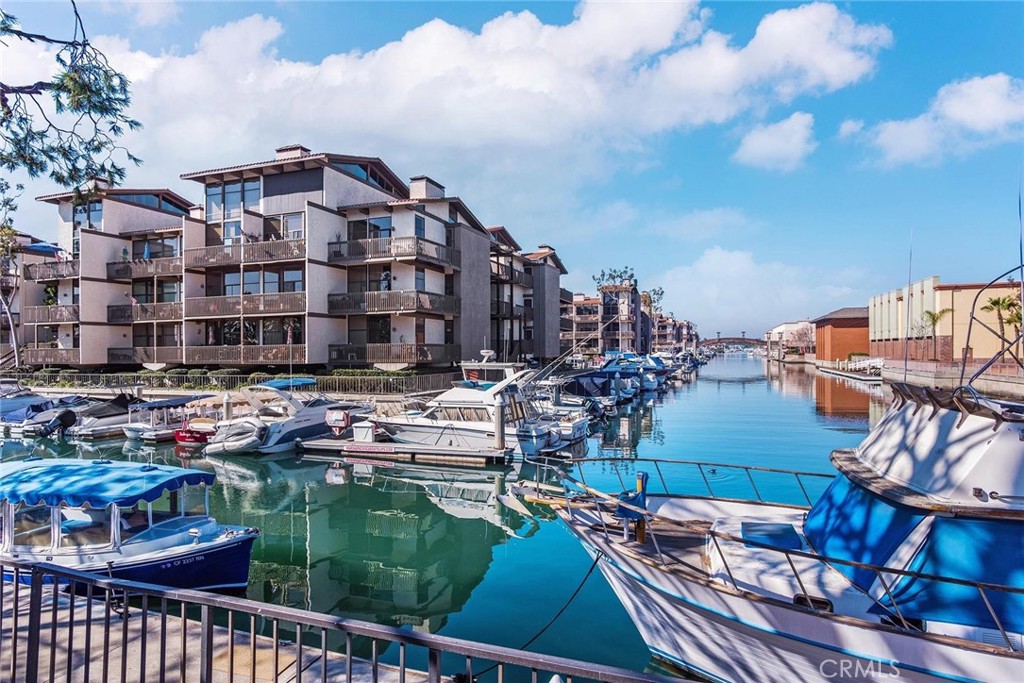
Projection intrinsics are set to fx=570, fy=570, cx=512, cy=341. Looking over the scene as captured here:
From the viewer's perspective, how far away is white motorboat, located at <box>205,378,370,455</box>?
2578cm

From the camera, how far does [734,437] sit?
3231 centimetres

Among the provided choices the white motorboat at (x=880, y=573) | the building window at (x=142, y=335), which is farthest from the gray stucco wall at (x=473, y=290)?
the white motorboat at (x=880, y=573)

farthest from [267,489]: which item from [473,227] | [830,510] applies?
[473,227]

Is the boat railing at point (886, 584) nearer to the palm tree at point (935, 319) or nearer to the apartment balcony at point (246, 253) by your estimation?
the apartment balcony at point (246, 253)

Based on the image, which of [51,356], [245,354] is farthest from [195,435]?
[51,356]

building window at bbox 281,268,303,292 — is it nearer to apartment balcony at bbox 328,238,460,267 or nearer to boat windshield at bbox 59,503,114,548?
apartment balcony at bbox 328,238,460,267

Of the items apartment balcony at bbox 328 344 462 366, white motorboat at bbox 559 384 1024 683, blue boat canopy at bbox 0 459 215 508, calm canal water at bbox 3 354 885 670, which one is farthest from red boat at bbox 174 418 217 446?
white motorboat at bbox 559 384 1024 683

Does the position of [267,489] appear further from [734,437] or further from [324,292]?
[734,437]

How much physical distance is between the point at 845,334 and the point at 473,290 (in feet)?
279

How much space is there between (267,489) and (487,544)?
404 inches

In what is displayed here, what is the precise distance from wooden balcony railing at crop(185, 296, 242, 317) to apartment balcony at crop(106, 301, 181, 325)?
1738 mm

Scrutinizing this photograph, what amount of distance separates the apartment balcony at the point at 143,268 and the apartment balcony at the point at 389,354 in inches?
543

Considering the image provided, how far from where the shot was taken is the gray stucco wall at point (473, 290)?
4091cm

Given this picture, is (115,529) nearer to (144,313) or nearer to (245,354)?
(245,354)
